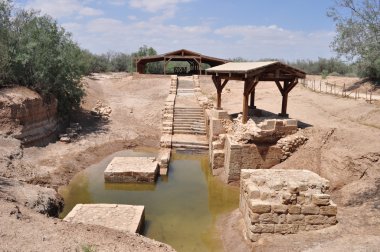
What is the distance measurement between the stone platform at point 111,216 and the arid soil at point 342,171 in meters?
2.23

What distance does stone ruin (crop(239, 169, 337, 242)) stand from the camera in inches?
267

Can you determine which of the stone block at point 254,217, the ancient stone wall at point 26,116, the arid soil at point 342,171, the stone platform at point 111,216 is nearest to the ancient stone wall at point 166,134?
the stone platform at point 111,216

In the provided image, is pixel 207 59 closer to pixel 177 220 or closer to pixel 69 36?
pixel 69 36

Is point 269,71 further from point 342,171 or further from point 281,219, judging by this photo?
point 281,219

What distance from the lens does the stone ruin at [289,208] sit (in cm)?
678

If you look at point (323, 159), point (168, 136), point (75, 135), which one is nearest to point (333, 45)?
point (323, 159)

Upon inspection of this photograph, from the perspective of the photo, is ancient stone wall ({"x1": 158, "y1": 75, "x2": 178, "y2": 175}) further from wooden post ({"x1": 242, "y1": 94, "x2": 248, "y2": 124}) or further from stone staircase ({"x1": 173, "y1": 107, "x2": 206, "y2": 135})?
wooden post ({"x1": 242, "y1": 94, "x2": 248, "y2": 124})

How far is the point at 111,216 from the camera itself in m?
7.96

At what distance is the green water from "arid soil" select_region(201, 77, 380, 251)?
679 millimetres

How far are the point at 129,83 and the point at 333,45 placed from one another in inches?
615

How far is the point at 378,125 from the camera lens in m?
11.8

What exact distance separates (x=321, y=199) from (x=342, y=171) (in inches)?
120

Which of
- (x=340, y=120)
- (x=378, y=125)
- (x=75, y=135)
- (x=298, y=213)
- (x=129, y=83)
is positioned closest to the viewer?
(x=298, y=213)

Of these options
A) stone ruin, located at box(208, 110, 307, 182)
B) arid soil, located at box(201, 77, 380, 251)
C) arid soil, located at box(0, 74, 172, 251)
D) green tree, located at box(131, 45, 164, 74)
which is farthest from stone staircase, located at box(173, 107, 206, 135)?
green tree, located at box(131, 45, 164, 74)
